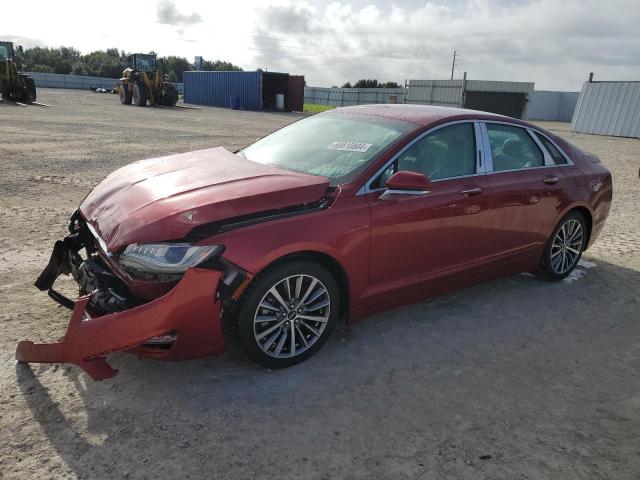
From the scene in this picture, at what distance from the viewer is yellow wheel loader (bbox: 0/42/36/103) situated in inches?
914

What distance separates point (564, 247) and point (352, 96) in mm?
39751

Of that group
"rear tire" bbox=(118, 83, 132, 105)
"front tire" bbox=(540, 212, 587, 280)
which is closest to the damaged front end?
"front tire" bbox=(540, 212, 587, 280)

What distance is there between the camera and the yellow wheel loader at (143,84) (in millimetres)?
28438

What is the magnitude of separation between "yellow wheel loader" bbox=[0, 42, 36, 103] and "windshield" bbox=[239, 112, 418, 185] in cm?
2450

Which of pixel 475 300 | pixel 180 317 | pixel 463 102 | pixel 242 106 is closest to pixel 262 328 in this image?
pixel 180 317

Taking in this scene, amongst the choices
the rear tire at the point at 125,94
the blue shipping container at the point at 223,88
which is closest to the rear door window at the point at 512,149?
the rear tire at the point at 125,94

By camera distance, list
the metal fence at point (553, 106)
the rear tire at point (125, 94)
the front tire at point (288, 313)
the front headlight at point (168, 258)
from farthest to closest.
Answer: the metal fence at point (553, 106), the rear tire at point (125, 94), the front tire at point (288, 313), the front headlight at point (168, 258)

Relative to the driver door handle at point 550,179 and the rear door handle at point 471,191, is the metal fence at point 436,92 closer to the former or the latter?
the driver door handle at point 550,179

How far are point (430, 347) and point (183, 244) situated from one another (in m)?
1.88

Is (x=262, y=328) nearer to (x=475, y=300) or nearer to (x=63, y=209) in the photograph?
(x=475, y=300)

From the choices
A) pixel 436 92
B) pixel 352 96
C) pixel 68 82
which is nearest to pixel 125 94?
pixel 352 96

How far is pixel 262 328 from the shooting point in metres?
2.99

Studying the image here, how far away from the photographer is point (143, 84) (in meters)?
28.4

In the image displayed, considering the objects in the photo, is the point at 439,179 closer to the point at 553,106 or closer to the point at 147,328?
the point at 147,328
